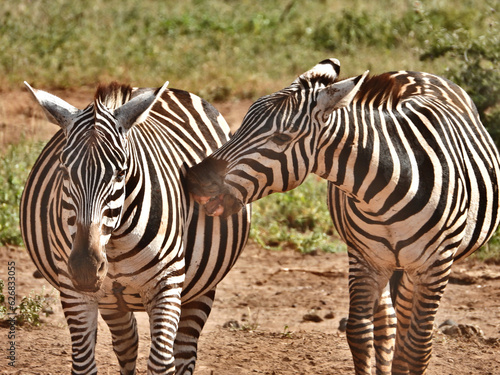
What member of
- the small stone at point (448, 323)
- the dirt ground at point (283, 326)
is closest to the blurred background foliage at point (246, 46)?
the dirt ground at point (283, 326)

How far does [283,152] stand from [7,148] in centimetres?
721

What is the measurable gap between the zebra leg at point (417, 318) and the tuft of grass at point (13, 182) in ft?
15.4

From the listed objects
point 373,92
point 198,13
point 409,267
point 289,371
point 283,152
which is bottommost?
point 289,371

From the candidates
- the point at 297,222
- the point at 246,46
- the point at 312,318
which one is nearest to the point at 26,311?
the point at 312,318

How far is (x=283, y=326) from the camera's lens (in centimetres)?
729

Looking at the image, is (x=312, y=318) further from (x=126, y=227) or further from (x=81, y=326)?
(x=126, y=227)

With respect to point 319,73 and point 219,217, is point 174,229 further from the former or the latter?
point 319,73

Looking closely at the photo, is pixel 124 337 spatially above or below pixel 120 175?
below

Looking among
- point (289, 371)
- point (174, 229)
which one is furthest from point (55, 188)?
point (289, 371)

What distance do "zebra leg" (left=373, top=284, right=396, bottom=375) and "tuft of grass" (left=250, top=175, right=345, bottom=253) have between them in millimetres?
3511

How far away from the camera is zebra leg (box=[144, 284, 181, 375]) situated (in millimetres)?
4340

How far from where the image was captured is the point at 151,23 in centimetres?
1659

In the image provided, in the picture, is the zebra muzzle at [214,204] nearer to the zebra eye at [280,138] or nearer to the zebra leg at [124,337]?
the zebra eye at [280,138]

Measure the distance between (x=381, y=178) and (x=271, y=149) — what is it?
705mm
